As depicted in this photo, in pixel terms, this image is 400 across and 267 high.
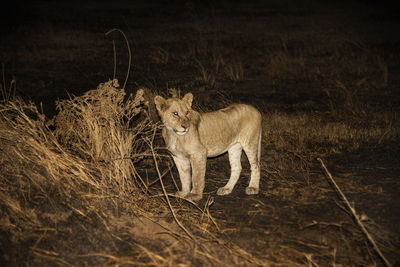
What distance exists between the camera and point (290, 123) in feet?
28.5

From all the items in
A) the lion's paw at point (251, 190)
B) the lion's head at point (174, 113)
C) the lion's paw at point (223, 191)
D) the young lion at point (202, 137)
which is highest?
the lion's head at point (174, 113)

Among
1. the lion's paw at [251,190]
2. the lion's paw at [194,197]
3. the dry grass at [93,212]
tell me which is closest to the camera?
the dry grass at [93,212]

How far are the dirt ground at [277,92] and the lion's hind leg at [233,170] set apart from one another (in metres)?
0.17

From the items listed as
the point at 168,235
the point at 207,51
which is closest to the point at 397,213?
the point at 168,235

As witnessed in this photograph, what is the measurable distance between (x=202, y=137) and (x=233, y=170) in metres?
0.81

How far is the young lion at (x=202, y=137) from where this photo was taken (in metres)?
5.41

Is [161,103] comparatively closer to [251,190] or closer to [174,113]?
[174,113]

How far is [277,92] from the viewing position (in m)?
11.2

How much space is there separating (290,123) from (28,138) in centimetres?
493

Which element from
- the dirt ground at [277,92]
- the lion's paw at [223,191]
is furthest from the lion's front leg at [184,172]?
the lion's paw at [223,191]

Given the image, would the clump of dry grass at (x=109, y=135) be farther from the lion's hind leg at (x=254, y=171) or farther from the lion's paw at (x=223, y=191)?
the lion's hind leg at (x=254, y=171)

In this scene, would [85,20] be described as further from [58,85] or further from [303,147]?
[303,147]

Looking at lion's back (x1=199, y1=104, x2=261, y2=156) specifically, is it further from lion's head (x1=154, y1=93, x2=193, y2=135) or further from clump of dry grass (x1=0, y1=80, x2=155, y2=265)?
clump of dry grass (x1=0, y1=80, x2=155, y2=265)

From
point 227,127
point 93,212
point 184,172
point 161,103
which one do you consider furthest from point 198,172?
point 93,212
